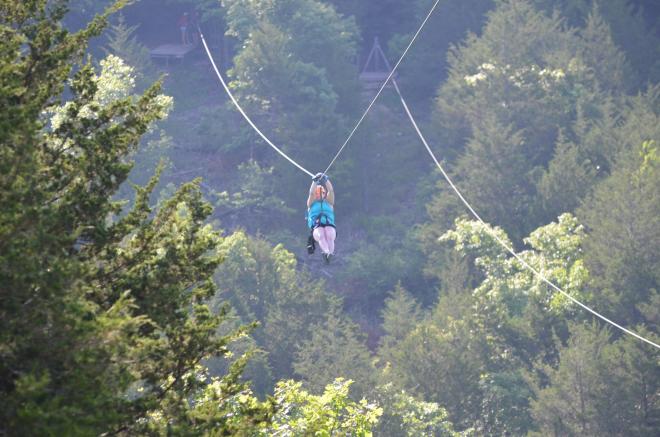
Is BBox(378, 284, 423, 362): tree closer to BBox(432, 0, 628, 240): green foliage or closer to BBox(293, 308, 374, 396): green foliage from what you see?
BBox(293, 308, 374, 396): green foliage

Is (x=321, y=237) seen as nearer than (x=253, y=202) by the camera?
Yes

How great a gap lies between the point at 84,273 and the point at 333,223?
29.6 ft

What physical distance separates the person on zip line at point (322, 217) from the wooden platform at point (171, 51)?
131ft

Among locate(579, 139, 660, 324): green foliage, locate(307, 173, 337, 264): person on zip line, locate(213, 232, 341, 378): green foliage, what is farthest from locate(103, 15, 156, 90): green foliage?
locate(307, 173, 337, 264): person on zip line

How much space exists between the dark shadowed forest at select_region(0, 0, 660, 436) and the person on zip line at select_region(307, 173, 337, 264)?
0.06 metres

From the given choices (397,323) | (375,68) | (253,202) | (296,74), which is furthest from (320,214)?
(375,68)

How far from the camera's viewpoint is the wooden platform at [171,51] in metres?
55.9

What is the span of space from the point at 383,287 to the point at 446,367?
11470mm

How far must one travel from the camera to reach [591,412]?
1154 inches

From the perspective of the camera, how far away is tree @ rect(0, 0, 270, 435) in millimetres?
7727

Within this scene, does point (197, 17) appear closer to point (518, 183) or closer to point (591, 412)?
point (518, 183)

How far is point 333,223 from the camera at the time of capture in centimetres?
1720

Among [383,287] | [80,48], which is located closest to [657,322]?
[383,287]

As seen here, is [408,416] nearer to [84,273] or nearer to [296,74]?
[84,273]
